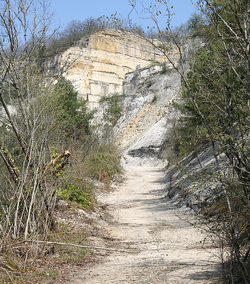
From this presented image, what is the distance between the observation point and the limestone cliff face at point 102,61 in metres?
51.5

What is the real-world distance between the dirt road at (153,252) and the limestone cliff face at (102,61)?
4189 centimetres

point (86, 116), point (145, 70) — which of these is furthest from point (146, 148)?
point (145, 70)

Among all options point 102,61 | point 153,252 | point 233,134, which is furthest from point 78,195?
point 102,61

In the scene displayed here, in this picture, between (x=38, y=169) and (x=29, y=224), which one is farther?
(x=38, y=169)

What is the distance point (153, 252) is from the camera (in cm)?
576

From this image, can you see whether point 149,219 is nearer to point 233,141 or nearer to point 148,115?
point 233,141

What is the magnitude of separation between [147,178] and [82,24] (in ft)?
188

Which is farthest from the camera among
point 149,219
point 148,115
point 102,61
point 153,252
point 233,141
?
point 102,61

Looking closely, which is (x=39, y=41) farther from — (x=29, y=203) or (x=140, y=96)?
(x=140, y=96)

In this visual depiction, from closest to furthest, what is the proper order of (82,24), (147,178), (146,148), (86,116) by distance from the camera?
(147,178) → (86,116) → (146,148) → (82,24)

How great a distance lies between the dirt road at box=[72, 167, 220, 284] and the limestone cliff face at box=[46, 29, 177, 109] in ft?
137

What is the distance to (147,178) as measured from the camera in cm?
1977

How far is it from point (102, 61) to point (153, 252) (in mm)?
52239

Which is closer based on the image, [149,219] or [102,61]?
[149,219]
